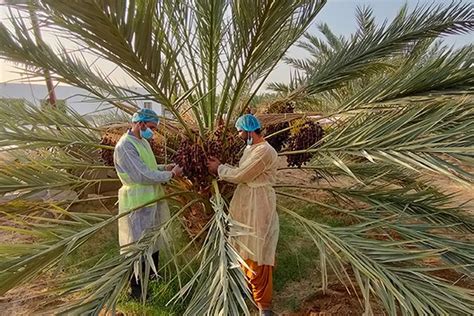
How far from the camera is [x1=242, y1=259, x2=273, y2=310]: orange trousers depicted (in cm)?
266

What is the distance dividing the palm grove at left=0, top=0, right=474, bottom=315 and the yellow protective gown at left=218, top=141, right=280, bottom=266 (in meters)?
0.15

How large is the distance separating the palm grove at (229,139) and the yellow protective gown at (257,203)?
0.15 metres

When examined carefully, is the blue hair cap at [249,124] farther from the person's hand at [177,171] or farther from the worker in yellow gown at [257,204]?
the person's hand at [177,171]

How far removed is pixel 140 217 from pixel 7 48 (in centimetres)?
132

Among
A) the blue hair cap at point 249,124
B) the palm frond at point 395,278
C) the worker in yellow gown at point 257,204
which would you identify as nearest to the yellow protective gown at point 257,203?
the worker in yellow gown at point 257,204

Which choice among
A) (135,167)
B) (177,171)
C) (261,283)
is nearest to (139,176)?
(135,167)

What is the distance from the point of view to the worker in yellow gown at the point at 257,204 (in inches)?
99.5

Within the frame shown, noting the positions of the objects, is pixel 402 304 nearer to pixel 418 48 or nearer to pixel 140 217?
pixel 140 217

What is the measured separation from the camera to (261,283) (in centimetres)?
267

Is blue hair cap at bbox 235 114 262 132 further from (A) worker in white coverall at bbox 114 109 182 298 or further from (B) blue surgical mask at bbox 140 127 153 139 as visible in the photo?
(B) blue surgical mask at bbox 140 127 153 139

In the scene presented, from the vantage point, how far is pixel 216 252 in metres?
2.04

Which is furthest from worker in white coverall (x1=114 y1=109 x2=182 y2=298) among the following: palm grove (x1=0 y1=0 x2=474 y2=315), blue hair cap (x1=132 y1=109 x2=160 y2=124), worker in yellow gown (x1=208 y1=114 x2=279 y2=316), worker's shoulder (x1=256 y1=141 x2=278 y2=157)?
worker's shoulder (x1=256 y1=141 x2=278 y2=157)

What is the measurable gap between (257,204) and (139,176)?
80 centimetres

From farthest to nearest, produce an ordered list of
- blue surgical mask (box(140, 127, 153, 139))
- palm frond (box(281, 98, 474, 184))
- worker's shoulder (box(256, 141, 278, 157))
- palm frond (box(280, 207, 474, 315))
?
blue surgical mask (box(140, 127, 153, 139))
worker's shoulder (box(256, 141, 278, 157))
palm frond (box(281, 98, 474, 184))
palm frond (box(280, 207, 474, 315))
